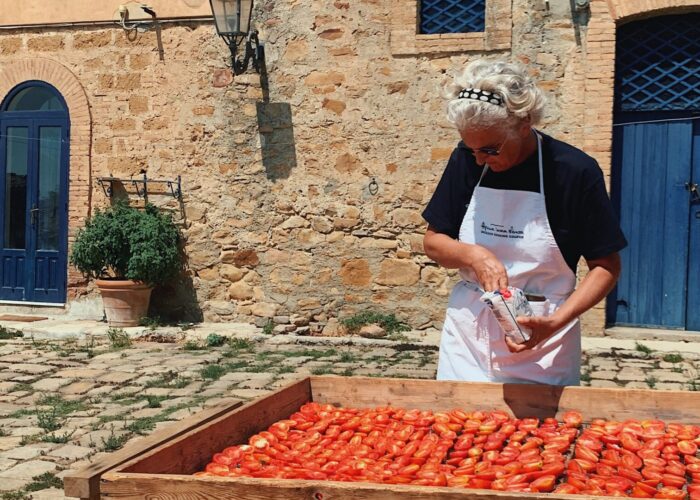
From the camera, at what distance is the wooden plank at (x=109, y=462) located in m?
1.91

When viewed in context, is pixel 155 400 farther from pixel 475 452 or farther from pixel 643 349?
pixel 643 349

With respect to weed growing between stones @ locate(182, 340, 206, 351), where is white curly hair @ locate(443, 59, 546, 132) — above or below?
above

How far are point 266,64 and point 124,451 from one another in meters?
7.94

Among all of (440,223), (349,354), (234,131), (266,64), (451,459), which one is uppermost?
(266,64)

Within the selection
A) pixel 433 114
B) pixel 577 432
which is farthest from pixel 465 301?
pixel 433 114

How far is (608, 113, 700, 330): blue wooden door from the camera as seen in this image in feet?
28.1

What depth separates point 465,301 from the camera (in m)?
2.96

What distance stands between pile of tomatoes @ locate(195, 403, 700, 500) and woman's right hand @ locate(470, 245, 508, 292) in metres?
0.40

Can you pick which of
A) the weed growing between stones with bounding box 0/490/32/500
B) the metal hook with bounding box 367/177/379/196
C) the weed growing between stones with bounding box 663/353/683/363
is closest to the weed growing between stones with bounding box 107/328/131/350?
the metal hook with bounding box 367/177/379/196

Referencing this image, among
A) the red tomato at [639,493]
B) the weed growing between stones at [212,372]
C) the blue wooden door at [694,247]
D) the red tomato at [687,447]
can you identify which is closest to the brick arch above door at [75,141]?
the weed growing between stones at [212,372]

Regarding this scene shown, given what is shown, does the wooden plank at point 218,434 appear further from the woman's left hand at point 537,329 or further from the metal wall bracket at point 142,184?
the metal wall bracket at point 142,184

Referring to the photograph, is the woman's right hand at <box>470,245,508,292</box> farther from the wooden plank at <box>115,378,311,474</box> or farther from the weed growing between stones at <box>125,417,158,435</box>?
the weed growing between stones at <box>125,417,158,435</box>

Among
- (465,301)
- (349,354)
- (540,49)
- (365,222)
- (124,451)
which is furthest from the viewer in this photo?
(365,222)

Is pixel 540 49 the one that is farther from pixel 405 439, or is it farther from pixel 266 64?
pixel 405 439
